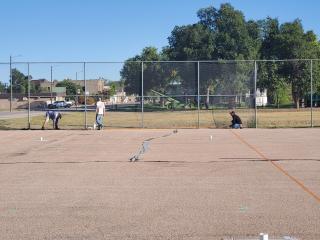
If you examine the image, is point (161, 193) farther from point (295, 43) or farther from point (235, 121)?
point (295, 43)

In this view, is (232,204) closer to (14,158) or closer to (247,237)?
(247,237)

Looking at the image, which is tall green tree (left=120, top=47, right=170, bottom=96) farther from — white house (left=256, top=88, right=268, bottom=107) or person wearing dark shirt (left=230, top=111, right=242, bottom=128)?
white house (left=256, top=88, right=268, bottom=107)

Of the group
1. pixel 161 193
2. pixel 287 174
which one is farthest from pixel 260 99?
pixel 161 193

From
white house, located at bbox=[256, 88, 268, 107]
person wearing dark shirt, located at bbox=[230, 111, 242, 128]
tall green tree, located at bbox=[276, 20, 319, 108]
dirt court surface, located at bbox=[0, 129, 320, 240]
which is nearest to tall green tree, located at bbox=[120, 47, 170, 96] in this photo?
person wearing dark shirt, located at bbox=[230, 111, 242, 128]

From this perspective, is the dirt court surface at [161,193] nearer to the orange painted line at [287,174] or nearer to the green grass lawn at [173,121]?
the orange painted line at [287,174]

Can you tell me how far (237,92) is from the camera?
90.4ft

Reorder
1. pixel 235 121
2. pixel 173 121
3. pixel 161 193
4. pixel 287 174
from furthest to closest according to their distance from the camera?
pixel 173 121
pixel 235 121
pixel 287 174
pixel 161 193

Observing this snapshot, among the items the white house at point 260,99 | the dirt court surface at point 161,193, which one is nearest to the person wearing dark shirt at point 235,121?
the dirt court surface at point 161,193

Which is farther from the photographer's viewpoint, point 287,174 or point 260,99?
point 260,99

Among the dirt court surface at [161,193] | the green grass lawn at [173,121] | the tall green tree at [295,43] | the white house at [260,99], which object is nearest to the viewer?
the dirt court surface at [161,193]

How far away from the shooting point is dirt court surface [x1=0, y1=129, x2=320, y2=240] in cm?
647

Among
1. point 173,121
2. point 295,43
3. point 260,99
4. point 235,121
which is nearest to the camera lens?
point 235,121

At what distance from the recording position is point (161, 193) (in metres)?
8.77

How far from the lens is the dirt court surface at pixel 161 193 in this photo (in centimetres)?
647
